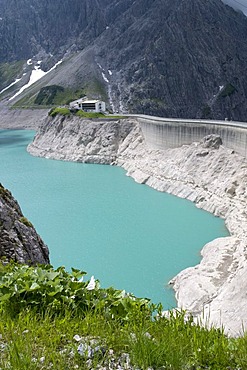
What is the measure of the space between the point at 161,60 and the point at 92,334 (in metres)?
122

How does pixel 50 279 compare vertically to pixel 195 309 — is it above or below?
above

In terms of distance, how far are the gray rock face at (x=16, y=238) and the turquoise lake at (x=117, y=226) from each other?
9.17 metres

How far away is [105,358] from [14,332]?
49.4 inches

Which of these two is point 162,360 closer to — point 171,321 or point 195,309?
point 171,321

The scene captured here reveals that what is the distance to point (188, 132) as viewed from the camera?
4766cm

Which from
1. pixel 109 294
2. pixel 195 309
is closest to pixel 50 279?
pixel 109 294

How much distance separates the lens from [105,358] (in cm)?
448

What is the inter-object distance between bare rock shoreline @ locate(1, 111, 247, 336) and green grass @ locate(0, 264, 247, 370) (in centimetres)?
101

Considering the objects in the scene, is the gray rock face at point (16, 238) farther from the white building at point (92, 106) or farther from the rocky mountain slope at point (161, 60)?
the rocky mountain slope at point (161, 60)

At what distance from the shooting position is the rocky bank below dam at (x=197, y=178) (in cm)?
1641

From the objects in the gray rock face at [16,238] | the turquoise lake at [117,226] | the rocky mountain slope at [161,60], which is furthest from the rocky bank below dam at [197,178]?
the rocky mountain slope at [161,60]

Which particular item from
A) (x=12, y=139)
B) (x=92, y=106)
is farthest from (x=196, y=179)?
(x=12, y=139)

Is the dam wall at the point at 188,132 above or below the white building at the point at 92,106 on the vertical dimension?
below

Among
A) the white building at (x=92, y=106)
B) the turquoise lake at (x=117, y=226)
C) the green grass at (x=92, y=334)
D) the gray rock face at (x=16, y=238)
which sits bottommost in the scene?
the turquoise lake at (x=117, y=226)
